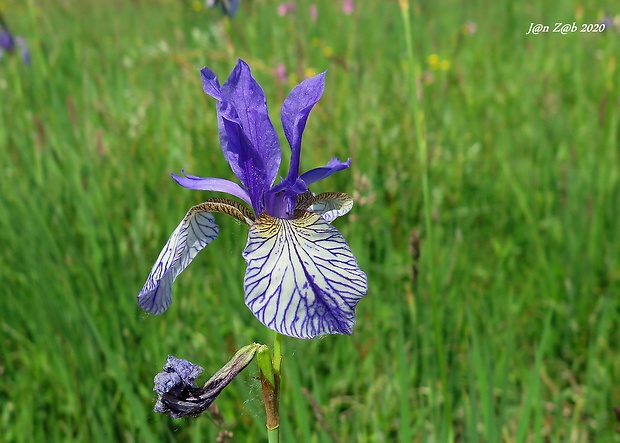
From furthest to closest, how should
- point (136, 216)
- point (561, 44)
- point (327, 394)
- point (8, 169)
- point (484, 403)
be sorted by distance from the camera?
point (561, 44) < point (8, 169) < point (136, 216) < point (327, 394) < point (484, 403)

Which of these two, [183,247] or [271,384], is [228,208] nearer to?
[183,247]

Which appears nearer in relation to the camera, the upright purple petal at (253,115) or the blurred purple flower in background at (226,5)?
the upright purple petal at (253,115)

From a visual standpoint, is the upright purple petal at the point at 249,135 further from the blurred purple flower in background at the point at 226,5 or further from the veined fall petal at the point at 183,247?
the blurred purple flower in background at the point at 226,5

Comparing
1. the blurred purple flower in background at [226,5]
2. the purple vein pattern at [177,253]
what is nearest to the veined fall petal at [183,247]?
the purple vein pattern at [177,253]

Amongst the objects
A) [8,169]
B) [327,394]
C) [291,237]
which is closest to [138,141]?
[8,169]

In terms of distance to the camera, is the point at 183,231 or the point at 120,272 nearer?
the point at 183,231

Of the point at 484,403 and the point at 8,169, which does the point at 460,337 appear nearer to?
the point at 484,403

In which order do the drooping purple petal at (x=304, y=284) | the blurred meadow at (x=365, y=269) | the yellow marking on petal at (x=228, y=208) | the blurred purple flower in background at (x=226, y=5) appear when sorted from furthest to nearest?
the blurred purple flower in background at (x=226, y=5)
the blurred meadow at (x=365, y=269)
the yellow marking on petal at (x=228, y=208)
the drooping purple petal at (x=304, y=284)
